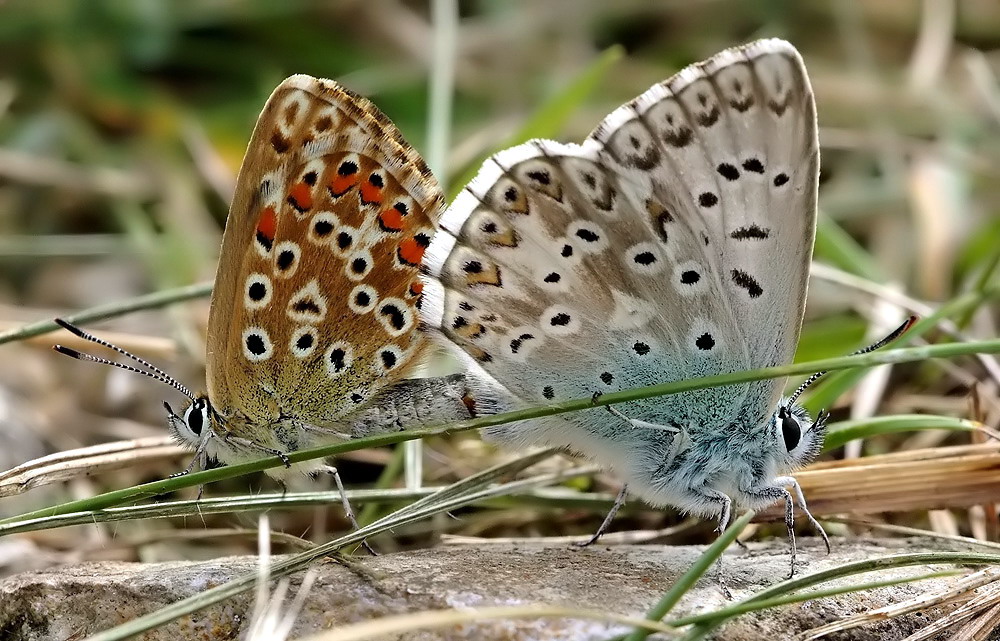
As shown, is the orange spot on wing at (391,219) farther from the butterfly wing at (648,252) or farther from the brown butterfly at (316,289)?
the butterfly wing at (648,252)

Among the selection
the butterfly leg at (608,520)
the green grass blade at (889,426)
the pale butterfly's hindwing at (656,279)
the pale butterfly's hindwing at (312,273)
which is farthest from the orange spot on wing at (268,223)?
the green grass blade at (889,426)

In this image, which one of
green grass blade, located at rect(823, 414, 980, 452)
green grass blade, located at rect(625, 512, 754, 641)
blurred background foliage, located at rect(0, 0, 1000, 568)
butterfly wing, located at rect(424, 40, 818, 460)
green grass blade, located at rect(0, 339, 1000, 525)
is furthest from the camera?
blurred background foliage, located at rect(0, 0, 1000, 568)

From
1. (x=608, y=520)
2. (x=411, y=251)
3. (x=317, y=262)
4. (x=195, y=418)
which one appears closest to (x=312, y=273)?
(x=317, y=262)

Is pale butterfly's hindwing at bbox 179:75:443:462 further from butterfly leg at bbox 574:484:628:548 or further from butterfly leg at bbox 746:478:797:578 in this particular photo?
butterfly leg at bbox 746:478:797:578

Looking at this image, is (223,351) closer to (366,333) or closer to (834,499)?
(366,333)

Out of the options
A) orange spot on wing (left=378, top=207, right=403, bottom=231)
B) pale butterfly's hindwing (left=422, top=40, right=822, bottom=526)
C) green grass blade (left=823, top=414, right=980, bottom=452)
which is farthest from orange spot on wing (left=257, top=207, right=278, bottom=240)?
green grass blade (left=823, top=414, right=980, bottom=452)

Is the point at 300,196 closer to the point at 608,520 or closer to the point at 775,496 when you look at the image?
the point at 608,520

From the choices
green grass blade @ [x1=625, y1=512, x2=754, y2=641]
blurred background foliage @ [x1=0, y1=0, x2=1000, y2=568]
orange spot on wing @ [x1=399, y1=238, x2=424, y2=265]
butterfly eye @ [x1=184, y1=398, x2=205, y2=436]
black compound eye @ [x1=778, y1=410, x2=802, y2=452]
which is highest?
blurred background foliage @ [x1=0, y1=0, x2=1000, y2=568]

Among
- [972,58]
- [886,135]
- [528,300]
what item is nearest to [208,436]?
[528,300]
